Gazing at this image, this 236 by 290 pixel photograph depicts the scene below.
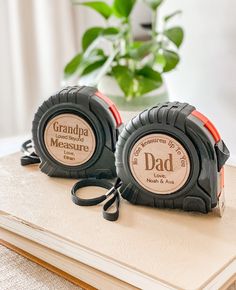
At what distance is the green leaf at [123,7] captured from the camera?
1.06m

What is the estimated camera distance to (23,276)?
499 millimetres

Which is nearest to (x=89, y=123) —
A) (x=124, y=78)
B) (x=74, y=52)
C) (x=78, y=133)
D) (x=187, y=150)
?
(x=78, y=133)

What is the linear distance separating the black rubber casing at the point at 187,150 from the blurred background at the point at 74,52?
0.21m

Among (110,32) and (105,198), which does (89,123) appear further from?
(110,32)

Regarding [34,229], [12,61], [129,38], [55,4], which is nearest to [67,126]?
[34,229]

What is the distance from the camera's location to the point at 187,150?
0.50 meters

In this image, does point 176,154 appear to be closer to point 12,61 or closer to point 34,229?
point 34,229

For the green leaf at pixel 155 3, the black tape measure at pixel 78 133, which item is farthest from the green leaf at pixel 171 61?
the black tape measure at pixel 78 133

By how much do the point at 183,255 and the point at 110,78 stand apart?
616mm

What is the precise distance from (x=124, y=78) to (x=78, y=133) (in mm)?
413

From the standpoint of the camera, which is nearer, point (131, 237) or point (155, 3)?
point (131, 237)

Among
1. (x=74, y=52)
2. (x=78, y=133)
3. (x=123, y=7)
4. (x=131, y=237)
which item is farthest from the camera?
(x=74, y=52)

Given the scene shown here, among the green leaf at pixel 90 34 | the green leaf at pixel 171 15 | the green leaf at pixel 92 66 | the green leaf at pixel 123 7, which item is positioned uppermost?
the green leaf at pixel 123 7

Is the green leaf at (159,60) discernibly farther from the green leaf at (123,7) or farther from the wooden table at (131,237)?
the wooden table at (131,237)
